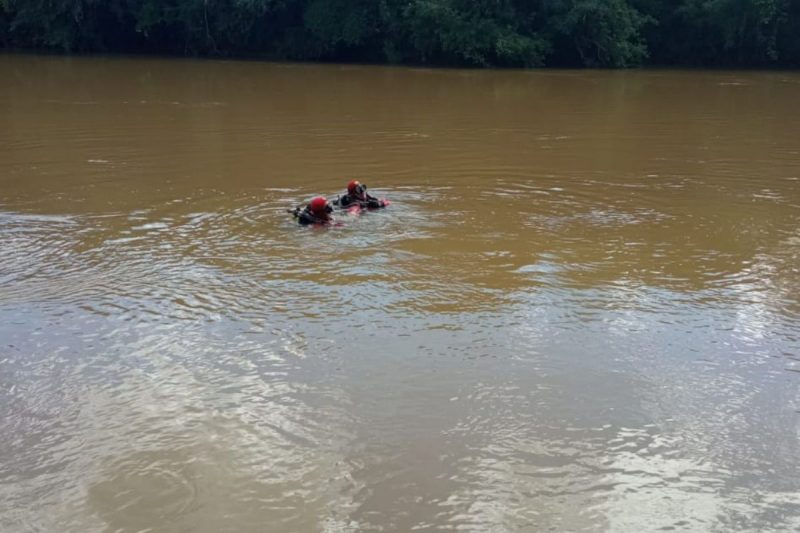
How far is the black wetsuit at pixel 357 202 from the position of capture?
441 inches

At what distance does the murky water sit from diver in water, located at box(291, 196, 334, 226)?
282mm

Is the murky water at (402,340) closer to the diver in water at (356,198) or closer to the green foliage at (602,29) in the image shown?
the diver in water at (356,198)

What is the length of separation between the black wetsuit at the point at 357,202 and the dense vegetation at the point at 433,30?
26.8 metres

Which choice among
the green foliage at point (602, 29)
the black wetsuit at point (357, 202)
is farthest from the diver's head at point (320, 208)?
the green foliage at point (602, 29)

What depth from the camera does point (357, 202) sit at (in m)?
11.2

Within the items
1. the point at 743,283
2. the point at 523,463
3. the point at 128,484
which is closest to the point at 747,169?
the point at 743,283

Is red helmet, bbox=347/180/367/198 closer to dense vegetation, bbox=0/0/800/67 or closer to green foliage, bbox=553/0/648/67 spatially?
dense vegetation, bbox=0/0/800/67

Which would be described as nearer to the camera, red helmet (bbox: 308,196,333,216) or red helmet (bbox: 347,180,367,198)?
red helmet (bbox: 308,196,333,216)

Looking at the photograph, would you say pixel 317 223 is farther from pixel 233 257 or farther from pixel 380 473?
pixel 380 473

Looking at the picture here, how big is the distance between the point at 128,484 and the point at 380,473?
156 centimetres

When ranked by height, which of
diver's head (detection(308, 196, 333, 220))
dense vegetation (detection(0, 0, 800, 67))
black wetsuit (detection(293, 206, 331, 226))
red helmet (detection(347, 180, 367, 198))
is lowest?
black wetsuit (detection(293, 206, 331, 226))

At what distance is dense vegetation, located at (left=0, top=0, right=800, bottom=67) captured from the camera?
37188mm

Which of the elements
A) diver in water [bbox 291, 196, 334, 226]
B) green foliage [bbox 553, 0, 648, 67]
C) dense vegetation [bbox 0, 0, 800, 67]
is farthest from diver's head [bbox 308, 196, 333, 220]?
green foliage [bbox 553, 0, 648, 67]

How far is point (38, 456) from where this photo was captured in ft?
18.3
